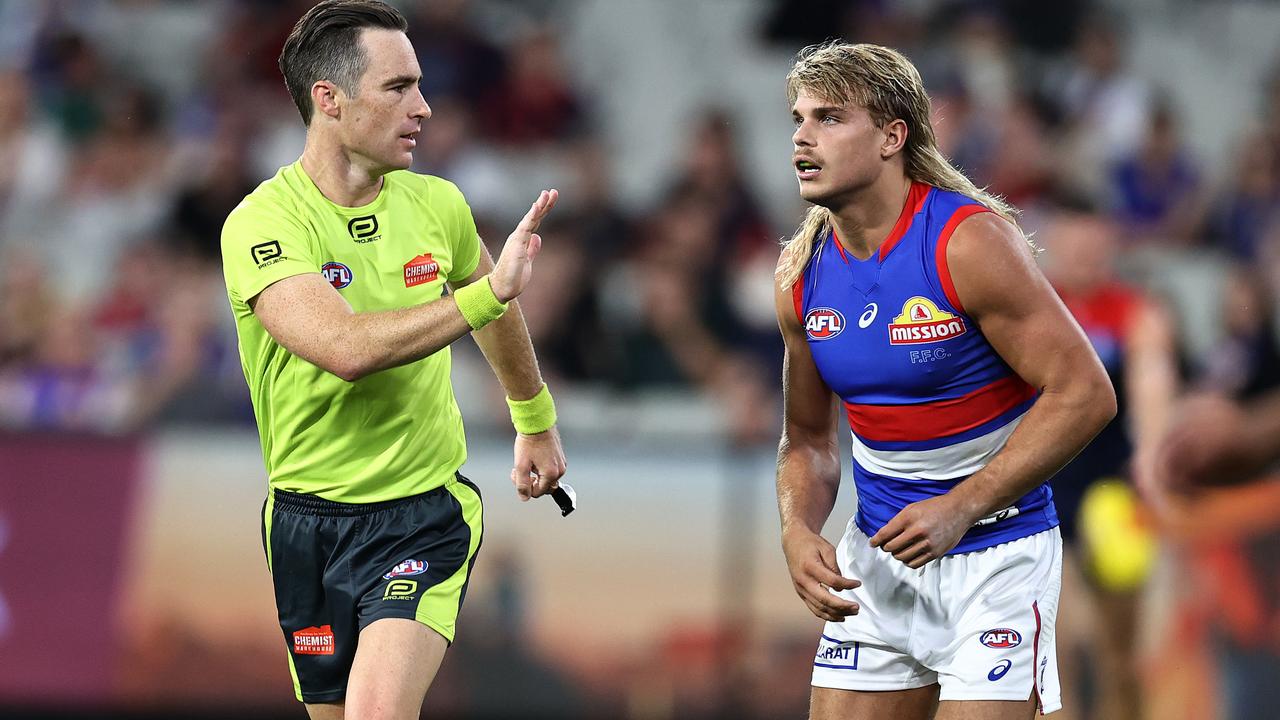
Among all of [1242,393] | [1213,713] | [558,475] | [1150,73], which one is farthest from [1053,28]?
[558,475]

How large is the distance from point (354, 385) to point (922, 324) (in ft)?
5.29

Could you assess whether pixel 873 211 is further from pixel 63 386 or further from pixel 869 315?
pixel 63 386

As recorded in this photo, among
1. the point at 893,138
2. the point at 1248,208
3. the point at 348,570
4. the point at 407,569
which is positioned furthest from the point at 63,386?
the point at 1248,208

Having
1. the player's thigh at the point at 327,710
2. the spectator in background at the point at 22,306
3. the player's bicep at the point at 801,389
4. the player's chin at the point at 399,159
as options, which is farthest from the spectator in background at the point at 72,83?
the player's bicep at the point at 801,389

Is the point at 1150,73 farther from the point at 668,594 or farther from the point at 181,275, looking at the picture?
the point at 181,275

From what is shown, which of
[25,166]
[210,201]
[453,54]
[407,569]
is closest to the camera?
[407,569]

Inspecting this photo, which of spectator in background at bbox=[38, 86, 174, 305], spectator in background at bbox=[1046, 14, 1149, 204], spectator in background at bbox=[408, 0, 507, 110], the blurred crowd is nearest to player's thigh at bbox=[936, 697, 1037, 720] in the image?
the blurred crowd

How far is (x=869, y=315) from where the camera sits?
4332mm

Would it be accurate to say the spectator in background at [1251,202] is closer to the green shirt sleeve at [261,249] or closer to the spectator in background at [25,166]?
the green shirt sleeve at [261,249]

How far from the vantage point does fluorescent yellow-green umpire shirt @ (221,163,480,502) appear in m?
4.44

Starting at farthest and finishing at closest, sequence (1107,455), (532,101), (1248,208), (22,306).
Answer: (532,101) → (1248,208) → (22,306) → (1107,455)

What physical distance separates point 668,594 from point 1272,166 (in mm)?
5549

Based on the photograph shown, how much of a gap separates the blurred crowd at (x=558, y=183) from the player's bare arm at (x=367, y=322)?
4177 millimetres

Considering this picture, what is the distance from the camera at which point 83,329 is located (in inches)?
371
